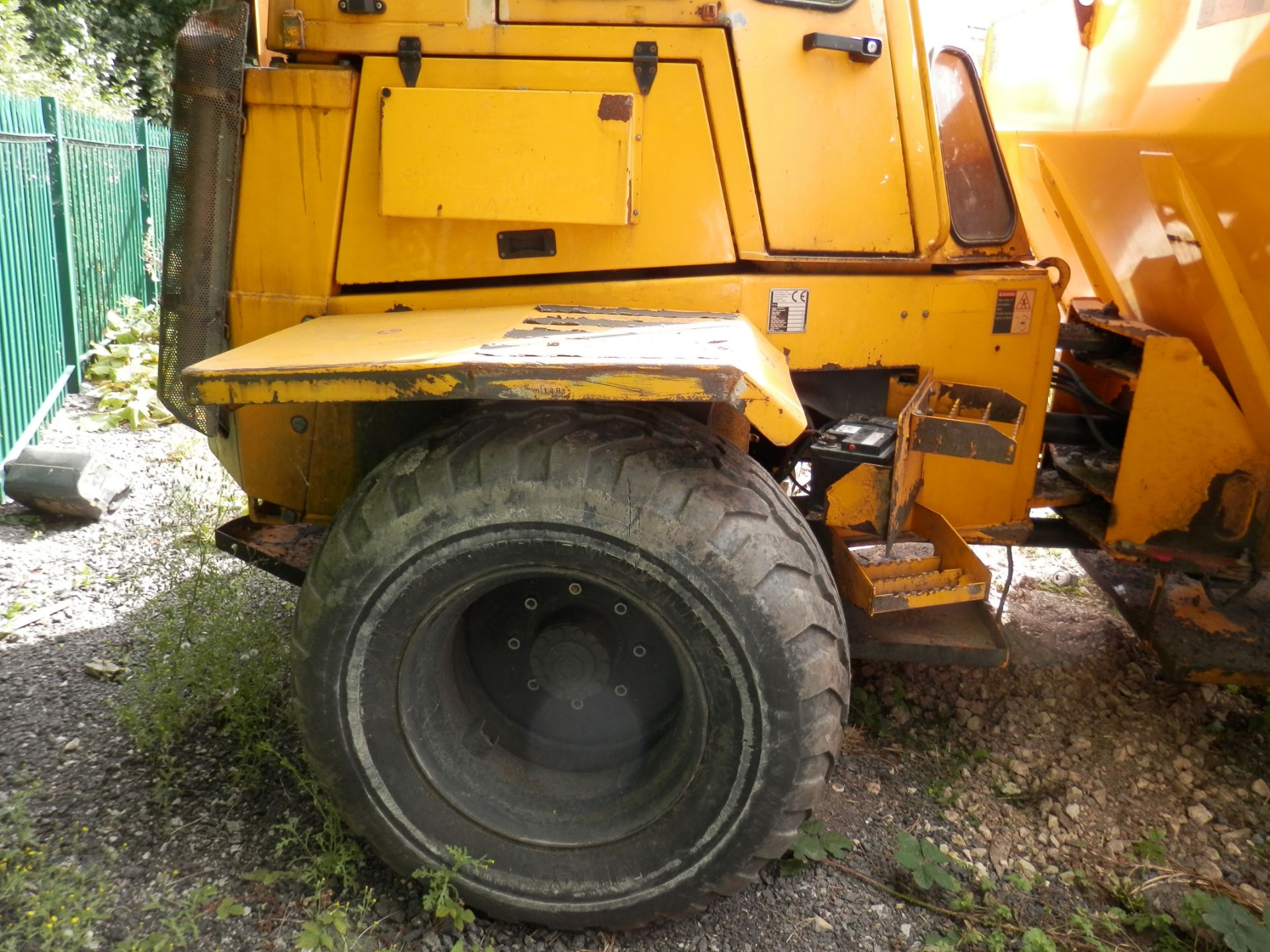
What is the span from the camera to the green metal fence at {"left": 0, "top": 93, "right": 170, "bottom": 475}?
5598mm

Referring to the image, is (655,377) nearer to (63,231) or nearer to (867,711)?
(867,711)

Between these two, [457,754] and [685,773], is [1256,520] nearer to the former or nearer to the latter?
[685,773]

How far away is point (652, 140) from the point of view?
274 cm

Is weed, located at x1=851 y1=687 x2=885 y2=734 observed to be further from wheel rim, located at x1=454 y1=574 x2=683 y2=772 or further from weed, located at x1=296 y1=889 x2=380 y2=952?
weed, located at x1=296 y1=889 x2=380 y2=952

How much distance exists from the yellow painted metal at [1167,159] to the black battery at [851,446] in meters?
1.11

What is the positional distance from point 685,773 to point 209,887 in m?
1.25

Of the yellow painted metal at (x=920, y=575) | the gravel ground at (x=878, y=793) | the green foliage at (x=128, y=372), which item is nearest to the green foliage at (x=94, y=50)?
the green foliage at (x=128, y=372)

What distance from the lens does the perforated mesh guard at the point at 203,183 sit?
9.03 ft

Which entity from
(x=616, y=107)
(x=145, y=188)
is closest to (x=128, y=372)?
(x=145, y=188)

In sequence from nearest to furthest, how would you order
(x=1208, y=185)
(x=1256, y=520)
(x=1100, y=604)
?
(x=1208, y=185), (x=1256, y=520), (x=1100, y=604)

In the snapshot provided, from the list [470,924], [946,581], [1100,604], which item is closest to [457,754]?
[470,924]

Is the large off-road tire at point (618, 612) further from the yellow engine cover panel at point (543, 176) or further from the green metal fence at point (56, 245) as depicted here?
the green metal fence at point (56, 245)

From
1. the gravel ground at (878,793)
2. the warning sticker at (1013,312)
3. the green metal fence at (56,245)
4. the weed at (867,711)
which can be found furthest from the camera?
the green metal fence at (56,245)

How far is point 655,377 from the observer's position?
2.07 metres
